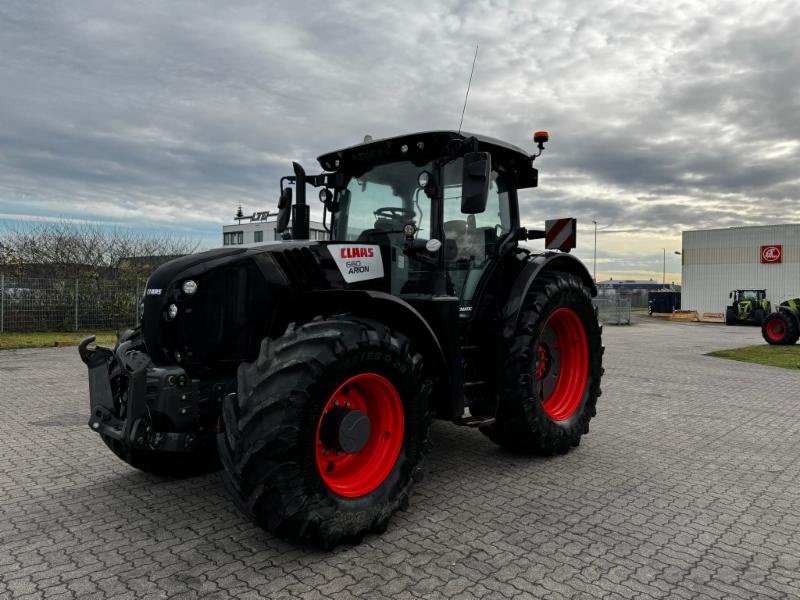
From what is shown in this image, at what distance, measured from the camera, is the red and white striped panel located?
17.5 feet

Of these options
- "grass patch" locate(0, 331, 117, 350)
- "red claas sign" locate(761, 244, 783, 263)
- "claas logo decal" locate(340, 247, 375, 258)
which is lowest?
"grass patch" locate(0, 331, 117, 350)

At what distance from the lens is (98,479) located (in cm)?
423

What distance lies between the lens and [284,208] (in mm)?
4746

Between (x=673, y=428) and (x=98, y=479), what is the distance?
17.4 ft

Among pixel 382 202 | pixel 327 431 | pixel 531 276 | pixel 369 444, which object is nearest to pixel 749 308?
pixel 531 276

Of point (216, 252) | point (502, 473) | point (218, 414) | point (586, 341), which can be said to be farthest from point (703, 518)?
point (216, 252)

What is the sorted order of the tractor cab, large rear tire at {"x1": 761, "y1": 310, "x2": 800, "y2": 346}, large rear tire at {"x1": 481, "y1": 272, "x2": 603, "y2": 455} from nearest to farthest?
the tractor cab, large rear tire at {"x1": 481, "y1": 272, "x2": 603, "y2": 455}, large rear tire at {"x1": 761, "y1": 310, "x2": 800, "y2": 346}

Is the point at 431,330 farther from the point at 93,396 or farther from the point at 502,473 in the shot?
the point at 93,396

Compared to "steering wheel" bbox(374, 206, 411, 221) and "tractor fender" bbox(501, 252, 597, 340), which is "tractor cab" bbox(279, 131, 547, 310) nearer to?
"steering wheel" bbox(374, 206, 411, 221)

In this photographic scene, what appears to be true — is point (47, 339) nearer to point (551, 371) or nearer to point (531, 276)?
point (551, 371)

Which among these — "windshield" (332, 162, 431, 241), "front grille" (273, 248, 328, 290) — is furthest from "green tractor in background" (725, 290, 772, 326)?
"front grille" (273, 248, 328, 290)

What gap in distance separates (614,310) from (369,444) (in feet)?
92.6

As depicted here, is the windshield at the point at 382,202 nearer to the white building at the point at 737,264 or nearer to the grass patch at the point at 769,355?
the grass patch at the point at 769,355

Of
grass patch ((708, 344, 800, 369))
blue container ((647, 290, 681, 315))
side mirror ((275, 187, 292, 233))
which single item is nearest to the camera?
side mirror ((275, 187, 292, 233))
